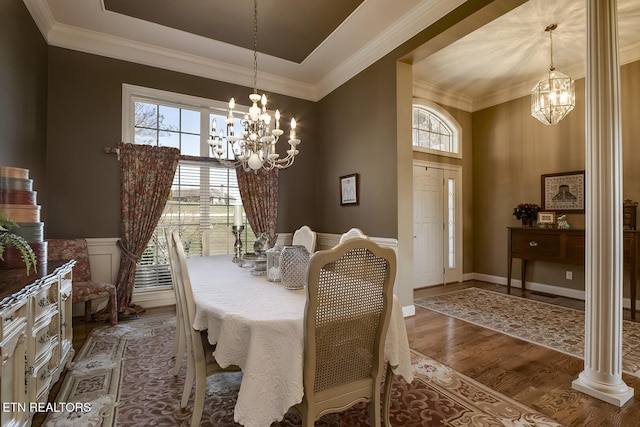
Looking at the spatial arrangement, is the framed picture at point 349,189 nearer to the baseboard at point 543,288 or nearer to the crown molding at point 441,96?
the crown molding at point 441,96

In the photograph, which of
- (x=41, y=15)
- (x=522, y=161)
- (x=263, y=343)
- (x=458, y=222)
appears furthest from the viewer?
(x=458, y=222)

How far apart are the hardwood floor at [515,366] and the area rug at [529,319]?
19 cm

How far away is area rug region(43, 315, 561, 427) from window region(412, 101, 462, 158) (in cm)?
364

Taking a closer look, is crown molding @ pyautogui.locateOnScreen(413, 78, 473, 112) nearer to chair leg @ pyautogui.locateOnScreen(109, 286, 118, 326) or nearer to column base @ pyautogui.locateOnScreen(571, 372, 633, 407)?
column base @ pyautogui.locateOnScreen(571, 372, 633, 407)

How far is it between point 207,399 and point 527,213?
4882 millimetres

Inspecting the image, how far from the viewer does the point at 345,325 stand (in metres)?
1.42

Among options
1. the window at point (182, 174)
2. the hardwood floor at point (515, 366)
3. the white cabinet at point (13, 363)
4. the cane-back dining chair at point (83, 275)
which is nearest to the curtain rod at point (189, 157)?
the window at point (182, 174)

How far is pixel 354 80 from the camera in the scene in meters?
4.38

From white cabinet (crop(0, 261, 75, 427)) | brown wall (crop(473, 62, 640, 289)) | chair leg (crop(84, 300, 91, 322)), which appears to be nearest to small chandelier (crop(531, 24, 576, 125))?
brown wall (crop(473, 62, 640, 289))

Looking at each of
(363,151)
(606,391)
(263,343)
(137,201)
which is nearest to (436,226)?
(363,151)

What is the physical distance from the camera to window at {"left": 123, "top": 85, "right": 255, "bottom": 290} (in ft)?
13.1

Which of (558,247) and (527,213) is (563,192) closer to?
(527,213)

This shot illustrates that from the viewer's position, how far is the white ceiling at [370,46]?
3.22 meters

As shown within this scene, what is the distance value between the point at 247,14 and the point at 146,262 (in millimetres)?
3158
